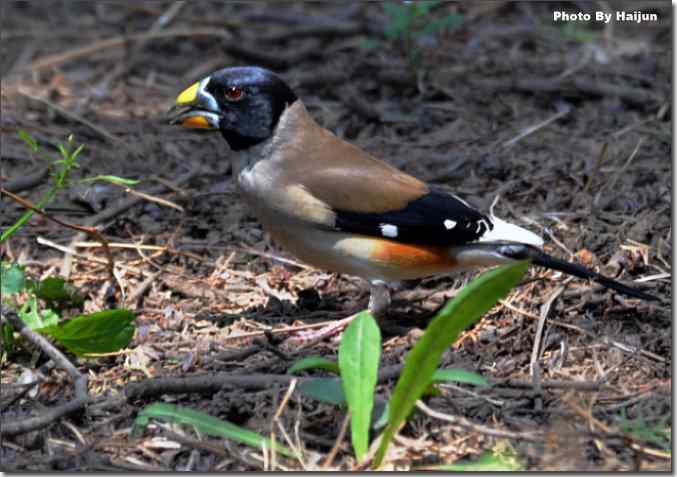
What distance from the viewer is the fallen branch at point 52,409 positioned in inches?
154

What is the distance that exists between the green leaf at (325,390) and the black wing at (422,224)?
1393 millimetres

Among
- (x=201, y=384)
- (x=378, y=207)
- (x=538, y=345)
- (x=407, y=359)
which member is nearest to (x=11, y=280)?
(x=201, y=384)

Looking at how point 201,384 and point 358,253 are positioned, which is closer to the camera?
point 201,384

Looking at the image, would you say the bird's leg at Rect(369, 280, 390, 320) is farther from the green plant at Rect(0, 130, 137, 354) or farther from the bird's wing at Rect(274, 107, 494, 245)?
the green plant at Rect(0, 130, 137, 354)

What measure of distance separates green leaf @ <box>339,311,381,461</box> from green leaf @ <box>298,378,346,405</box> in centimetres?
14

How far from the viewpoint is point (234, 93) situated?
541 cm

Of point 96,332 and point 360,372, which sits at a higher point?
point 360,372

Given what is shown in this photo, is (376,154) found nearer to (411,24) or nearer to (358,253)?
(411,24)

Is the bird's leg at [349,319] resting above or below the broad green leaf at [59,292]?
below

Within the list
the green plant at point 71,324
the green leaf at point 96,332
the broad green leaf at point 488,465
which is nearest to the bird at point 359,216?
the green plant at point 71,324

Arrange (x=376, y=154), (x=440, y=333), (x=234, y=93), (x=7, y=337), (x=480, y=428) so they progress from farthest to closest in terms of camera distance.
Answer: (x=376, y=154) → (x=234, y=93) → (x=7, y=337) → (x=480, y=428) → (x=440, y=333)

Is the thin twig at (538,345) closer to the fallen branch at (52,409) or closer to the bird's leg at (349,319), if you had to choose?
the bird's leg at (349,319)

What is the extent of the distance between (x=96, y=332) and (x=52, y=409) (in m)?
0.53

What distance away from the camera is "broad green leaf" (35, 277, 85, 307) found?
4961mm
